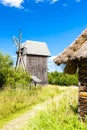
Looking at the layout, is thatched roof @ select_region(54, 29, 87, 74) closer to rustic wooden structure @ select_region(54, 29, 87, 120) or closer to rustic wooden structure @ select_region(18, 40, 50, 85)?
rustic wooden structure @ select_region(54, 29, 87, 120)

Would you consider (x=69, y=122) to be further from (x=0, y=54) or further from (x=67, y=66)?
(x=0, y=54)

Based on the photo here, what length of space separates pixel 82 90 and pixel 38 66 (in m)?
31.6

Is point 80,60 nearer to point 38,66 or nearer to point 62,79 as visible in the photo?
point 38,66

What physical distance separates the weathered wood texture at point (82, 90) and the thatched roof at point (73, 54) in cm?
39

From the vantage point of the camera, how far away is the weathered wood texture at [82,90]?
11.7 meters

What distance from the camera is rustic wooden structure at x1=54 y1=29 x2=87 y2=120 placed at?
11.5 m

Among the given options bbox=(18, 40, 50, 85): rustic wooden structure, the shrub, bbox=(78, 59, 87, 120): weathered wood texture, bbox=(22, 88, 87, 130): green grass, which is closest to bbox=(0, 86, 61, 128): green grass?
bbox=(22, 88, 87, 130): green grass

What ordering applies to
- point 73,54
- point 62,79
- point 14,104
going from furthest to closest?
point 62,79, point 14,104, point 73,54

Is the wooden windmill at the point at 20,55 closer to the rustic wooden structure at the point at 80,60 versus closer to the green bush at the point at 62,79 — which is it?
the green bush at the point at 62,79

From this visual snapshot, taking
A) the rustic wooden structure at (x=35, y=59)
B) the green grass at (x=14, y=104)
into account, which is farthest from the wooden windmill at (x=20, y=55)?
the green grass at (x=14, y=104)

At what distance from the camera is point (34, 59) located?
142ft

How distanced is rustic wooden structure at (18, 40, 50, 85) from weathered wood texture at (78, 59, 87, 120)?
98.8 feet

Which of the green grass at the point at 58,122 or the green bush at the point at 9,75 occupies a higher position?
the green bush at the point at 9,75

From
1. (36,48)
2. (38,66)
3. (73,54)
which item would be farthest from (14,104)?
(36,48)
